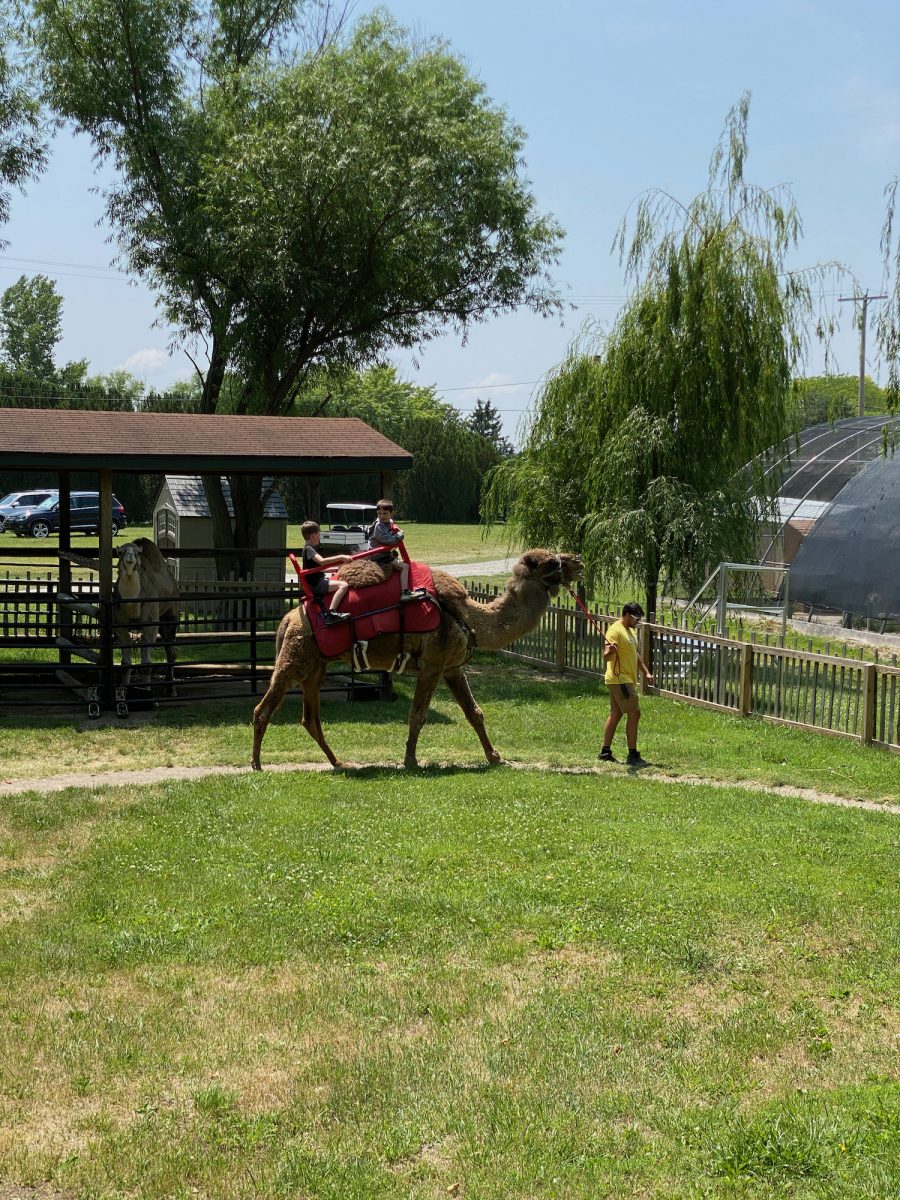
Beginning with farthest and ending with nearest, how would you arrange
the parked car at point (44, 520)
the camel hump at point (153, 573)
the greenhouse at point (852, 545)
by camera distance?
the parked car at point (44, 520)
the greenhouse at point (852, 545)
the camel hump at point (153, 573)

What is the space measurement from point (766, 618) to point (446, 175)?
11.3 meters

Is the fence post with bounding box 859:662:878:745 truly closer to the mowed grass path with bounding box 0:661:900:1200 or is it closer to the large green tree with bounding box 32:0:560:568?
the mowed grass path with bounding box 0:661:900:1200

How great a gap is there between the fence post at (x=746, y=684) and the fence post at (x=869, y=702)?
1.82 meters

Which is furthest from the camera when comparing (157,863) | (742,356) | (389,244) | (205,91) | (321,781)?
(205,91)

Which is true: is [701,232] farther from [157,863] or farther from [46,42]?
[157,863]

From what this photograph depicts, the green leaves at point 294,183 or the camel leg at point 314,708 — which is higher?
the green leaves at point 294,183

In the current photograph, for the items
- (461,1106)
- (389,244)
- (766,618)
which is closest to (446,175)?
(389,244)

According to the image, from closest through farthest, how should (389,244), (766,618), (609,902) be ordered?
(609,902)
(389,244)
(766,618)

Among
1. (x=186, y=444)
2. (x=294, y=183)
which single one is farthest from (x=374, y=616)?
(x=294, y=183)

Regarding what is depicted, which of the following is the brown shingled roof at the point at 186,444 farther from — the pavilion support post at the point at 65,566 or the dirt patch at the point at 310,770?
the dirt patch at the point at 310,770

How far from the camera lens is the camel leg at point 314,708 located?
12.5 metres

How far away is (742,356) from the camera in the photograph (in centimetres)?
2012

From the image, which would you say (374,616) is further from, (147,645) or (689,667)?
(689,667)

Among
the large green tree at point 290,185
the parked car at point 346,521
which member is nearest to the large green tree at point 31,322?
the parked car at point 346,521
